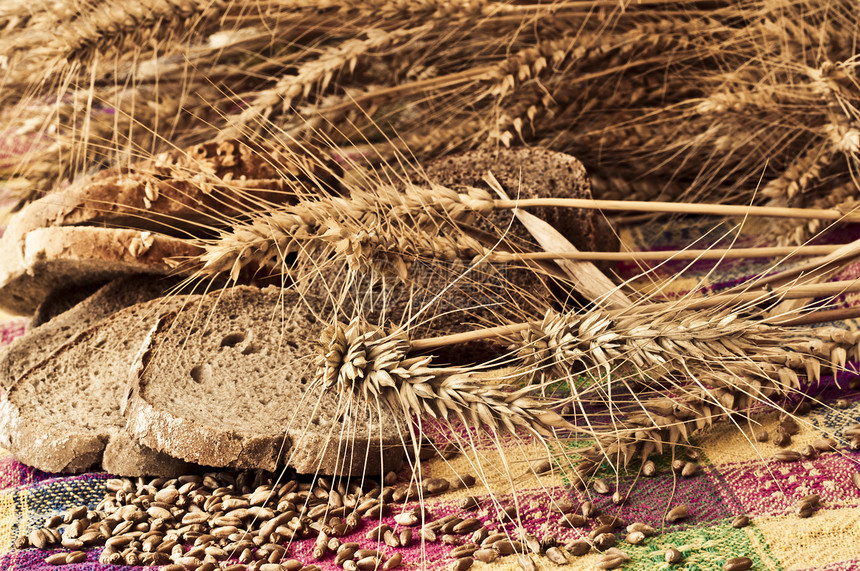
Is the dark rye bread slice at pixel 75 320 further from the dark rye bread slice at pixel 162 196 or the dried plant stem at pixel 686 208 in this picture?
the dried plant stem at pixel 686 208

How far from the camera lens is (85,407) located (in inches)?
73.0

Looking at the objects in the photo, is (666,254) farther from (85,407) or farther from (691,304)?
(85,407)

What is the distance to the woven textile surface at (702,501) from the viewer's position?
51.8 inches

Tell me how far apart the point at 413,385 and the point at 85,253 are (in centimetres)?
115

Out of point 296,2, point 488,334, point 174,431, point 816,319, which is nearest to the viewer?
point 488,334

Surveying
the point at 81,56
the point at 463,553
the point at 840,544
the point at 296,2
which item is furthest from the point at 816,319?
the point at 81,56

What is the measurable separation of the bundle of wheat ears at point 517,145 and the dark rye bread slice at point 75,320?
0.89ft

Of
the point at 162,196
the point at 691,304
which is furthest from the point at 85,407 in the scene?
the point at 691,304

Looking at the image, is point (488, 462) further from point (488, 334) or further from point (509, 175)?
point (509, 175)

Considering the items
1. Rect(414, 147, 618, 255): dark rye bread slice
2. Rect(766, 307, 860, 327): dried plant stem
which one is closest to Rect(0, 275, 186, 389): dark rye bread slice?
Rect(414, 147, 618, 255): dark rye bread slice

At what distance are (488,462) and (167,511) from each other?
73 centimetres

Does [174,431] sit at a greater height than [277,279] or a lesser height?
lesser

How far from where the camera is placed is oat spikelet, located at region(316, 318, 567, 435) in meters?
1.28

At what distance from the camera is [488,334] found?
4.63 feet
